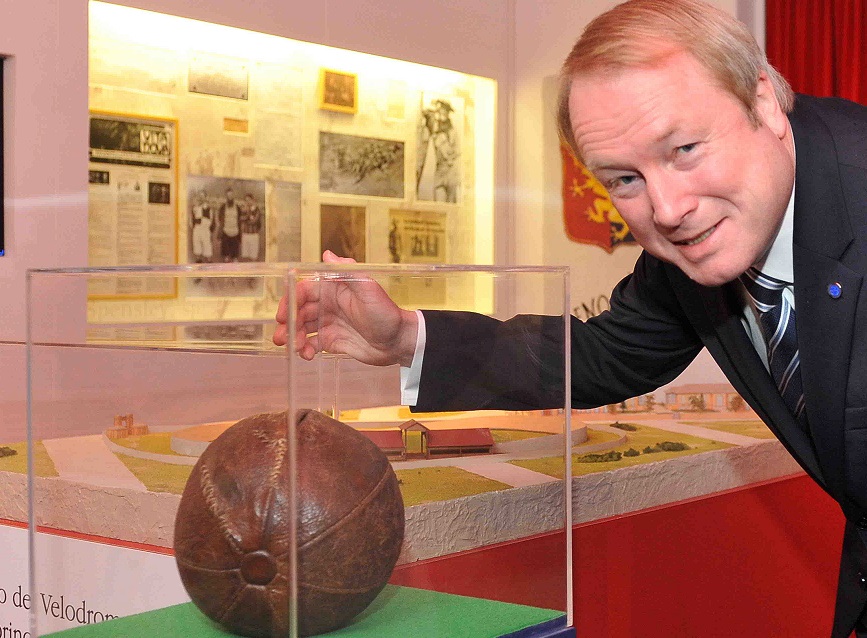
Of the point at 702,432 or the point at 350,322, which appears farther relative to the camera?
the point at 702,432

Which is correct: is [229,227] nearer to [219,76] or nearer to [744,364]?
[219,76]

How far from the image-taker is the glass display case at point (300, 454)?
1120mm

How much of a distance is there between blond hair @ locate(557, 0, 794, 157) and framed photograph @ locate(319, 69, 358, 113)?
3.37m

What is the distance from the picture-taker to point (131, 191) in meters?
3.94

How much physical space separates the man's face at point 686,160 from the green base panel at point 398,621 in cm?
56

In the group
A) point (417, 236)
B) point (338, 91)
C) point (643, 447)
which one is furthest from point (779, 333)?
point (417, 236)

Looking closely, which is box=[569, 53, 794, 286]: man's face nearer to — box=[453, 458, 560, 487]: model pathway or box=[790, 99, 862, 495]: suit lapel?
box=[790, 99, 862, 495]: suit lapel

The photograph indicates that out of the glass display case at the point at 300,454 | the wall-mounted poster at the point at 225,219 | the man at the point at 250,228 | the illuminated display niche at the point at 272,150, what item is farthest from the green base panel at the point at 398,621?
the man at the point at 250,228

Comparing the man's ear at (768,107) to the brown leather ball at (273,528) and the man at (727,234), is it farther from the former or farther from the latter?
the brown leather ball at (273,528)

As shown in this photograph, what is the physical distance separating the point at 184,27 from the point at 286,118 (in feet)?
2.03

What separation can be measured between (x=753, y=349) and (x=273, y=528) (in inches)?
39.5

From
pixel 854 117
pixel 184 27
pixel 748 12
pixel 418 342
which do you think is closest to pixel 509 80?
pixel 748 12

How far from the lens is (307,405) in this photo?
1.15m

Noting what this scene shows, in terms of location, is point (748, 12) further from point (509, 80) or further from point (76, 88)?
point (76, 88)
